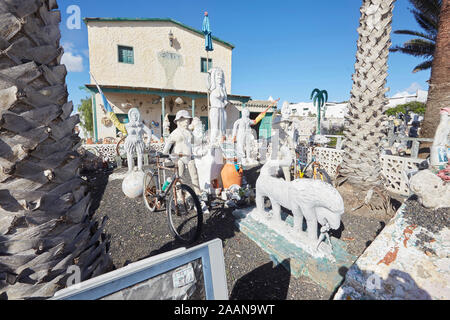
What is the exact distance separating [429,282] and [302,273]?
149cm

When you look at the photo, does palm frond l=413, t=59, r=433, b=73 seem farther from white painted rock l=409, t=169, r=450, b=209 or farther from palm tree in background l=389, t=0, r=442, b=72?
white painted rock l=409, t=169, r=450, b=209

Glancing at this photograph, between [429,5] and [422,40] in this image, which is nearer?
[429,5]

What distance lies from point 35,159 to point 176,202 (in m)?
3.05

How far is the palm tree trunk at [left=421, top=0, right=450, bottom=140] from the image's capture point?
5867 millimetres

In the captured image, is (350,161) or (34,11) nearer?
(34,11)

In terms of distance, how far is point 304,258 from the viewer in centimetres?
270

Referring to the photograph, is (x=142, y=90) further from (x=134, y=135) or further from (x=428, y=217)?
(x=428, y=217)

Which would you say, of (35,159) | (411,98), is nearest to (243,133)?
(35,159)

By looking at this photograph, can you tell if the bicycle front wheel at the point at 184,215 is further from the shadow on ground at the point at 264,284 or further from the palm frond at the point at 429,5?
the palm frond at the point at 429,5

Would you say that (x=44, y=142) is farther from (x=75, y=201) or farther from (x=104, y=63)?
(x=104, y=63)

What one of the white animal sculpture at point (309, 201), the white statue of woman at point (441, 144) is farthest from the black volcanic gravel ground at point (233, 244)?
the white statue of woman at point (441, 144)

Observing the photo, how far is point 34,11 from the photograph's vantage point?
1015 mm

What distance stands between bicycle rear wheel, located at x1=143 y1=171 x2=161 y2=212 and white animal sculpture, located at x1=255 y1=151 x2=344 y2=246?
247 cm
